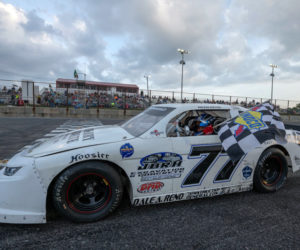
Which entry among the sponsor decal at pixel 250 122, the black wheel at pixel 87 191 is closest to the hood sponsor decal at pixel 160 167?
the black wheel at pixel 87 191

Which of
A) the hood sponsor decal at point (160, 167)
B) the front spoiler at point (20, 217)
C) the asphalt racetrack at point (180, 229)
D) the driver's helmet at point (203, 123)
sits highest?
the driver's helmet at point (203, 123)

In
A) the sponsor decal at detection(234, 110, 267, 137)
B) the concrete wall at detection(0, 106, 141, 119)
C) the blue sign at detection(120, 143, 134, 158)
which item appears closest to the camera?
the blue sign at detection(120, 143, 134, 158)

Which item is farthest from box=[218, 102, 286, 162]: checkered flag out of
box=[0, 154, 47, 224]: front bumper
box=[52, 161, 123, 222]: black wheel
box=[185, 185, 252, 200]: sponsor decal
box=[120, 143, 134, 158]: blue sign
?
box=[0, 154, 47, 224]: front bumper

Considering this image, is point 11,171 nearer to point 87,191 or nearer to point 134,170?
point 87,191

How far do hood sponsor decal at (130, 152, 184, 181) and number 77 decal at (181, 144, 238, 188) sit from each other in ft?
0.55

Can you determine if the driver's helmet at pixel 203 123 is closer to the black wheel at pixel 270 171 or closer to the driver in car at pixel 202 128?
the driver in car at pixel 202 128

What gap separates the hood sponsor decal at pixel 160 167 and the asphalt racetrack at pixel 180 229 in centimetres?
44

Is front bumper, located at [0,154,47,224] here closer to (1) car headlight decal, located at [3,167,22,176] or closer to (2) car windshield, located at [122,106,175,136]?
(1) car headlight decal, located at [3,167,22,176]

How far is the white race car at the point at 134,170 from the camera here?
193cm

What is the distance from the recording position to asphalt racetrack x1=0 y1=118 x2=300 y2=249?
5.87ft

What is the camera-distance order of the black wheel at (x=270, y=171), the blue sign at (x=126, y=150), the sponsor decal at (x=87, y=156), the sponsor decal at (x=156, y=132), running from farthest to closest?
the black wheel at (x=270, y=171), the sponsor decal at (x=156, y=132), the blue sign at (x=126, y=150), the sponsor decal at (x=87, y=156)

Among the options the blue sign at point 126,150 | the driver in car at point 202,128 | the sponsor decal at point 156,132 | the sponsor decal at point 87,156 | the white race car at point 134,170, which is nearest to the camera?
the white race car at point 134,170

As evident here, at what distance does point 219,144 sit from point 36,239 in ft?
7.34

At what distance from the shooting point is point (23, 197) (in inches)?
74.4
